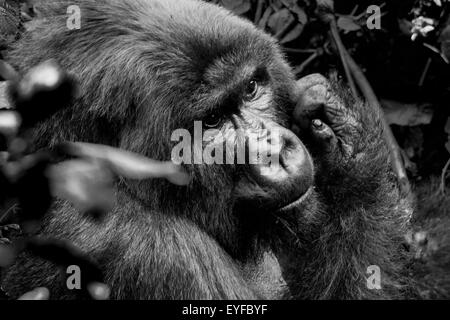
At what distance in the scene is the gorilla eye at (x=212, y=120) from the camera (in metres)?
3.22

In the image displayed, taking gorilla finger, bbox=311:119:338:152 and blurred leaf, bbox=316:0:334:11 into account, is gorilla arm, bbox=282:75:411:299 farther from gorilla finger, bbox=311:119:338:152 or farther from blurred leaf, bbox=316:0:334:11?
blurred leaf, bbox=316:0:334:11

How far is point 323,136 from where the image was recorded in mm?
3445

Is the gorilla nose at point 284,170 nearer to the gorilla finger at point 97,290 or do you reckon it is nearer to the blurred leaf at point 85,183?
the gorilla finger at point 97,290

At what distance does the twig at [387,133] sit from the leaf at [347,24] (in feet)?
0.64

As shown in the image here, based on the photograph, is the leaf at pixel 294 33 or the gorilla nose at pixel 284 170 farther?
the leaf at pixel 294 33

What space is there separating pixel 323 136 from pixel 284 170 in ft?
1.62

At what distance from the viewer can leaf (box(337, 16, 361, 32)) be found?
464 centimetres

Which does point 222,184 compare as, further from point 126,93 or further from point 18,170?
point 18,170

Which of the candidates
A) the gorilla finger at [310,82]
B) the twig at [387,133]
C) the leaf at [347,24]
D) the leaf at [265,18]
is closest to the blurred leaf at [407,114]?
the twig at [387,133]

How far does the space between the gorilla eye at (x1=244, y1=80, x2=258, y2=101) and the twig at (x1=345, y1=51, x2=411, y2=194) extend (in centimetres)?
85

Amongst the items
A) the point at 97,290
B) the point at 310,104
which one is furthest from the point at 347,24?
the point at 97,290

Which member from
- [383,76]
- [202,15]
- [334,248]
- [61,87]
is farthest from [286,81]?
[61,87]

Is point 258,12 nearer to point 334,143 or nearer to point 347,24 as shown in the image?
point 347,24

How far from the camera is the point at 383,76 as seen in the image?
16.4ft
